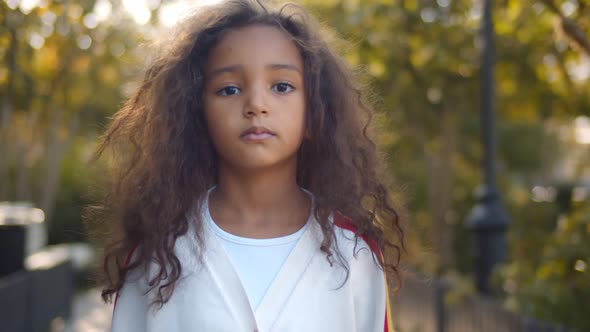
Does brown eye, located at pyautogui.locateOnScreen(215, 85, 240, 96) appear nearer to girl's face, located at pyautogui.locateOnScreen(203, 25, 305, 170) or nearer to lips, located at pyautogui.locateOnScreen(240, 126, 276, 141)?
girl's face, located at pyautogui.locateOnScreen(203, 25, 305, 170)

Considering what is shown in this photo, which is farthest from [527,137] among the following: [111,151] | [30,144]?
[111,151]

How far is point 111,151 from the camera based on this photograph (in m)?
2.73

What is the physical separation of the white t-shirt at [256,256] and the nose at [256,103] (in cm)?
40

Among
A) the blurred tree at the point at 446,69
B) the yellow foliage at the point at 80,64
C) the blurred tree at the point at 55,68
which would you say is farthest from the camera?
the yellow foliage at the point at 80,64

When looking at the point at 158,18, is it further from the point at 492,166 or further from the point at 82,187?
the point at 82,187

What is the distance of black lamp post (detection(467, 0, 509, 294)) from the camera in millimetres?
6145

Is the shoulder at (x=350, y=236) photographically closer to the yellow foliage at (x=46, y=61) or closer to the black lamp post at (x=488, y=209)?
the black lamp post at (x=488, y=209)

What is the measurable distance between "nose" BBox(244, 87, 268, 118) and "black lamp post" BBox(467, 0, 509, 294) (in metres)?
4.34

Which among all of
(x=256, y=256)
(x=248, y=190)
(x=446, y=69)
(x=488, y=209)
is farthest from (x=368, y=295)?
(x=446, y=69)

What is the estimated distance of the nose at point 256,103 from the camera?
2195 mm

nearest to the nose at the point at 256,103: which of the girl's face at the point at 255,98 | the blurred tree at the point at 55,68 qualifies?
the girl's face at the point at 255,98

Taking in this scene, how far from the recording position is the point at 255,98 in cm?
220

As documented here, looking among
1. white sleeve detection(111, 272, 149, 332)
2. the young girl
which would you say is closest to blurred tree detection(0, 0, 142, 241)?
the young girl

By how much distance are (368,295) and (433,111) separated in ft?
21.6
